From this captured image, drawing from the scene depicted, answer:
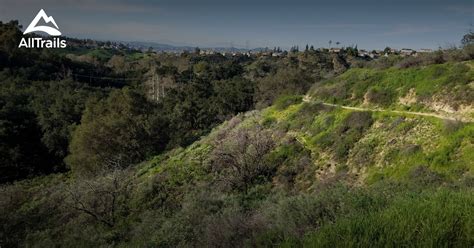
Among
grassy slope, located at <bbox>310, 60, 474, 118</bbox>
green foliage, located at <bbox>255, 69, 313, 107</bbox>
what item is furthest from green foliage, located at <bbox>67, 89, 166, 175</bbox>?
grassy slope, located at <bbox>310, 60, 474, 118</bbox>

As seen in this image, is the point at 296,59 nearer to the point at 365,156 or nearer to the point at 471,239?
the point at 365,156

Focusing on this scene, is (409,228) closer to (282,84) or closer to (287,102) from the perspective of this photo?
(287,102)

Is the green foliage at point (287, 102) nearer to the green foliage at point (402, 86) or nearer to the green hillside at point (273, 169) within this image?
the green hillside at point (273, 169)

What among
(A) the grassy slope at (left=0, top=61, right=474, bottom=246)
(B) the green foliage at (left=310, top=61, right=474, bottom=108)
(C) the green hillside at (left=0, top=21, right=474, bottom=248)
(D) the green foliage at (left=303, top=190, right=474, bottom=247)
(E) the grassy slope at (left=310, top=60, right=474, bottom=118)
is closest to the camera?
(D) the green foliage at (left=303, top=190, right=474, bottom=247)

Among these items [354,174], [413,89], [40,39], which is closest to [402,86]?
[413,89]

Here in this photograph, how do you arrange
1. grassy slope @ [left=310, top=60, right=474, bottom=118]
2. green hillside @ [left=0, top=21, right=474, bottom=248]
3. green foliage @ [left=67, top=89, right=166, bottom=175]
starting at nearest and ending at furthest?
1. green hillside @ [left=0, top=21, right=474, bottom=248]
2. grassy slope @ [left=310, top=60, right=474, bottom=118]
3. green foliage @ [left=67, top=89, right=166, bottom=175]

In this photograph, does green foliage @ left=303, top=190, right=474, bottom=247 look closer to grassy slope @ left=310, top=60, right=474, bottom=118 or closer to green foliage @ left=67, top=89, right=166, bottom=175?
grassy slope @ left=310, top=60, right=474, bottom=118

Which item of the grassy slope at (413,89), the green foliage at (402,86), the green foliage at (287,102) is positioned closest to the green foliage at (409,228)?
the grassy slope at (413,89)

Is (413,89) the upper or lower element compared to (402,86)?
lower

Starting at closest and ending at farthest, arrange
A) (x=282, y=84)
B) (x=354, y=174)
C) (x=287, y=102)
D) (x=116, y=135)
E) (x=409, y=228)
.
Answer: (x=409, y=228) → (x=354, y=174) → (x=287, y=102) → (x=116, y=135) → (x=282, y=84)

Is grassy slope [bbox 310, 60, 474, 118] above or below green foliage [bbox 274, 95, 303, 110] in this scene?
above

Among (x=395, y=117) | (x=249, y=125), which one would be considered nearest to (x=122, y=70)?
(x=249, y=125)
